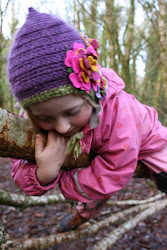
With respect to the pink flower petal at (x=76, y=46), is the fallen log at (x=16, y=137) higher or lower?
lower

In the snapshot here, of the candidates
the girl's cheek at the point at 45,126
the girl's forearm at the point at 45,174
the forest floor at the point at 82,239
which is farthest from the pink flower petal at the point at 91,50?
the forest floor at the point at 82,239

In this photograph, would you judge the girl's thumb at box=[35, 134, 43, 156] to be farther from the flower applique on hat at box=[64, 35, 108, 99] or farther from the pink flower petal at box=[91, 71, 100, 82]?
the pink flower petal at box=[91, 71, 100, 82]

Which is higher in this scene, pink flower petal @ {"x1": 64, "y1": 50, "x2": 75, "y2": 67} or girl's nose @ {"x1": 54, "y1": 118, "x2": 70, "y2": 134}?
pink flower petal @ {"x1": 64, "y1": 50, "x2": 75, "y2": 67}

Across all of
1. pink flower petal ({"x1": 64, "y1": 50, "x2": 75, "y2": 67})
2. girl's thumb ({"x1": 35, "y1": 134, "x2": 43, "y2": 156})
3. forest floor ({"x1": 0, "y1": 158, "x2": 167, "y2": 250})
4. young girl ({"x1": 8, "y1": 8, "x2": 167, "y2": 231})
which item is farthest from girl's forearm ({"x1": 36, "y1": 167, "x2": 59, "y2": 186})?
forest floor ({"x1": 0, "y1": 158, "x2": 167, "y2": 250})

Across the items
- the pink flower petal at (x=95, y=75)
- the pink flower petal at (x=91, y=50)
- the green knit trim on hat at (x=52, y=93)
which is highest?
the pink flower petal at (x=91, y=50)

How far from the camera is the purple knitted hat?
3.96 ft

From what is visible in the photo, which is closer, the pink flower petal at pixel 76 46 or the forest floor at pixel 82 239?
the pink flower petal at pixel 76 46

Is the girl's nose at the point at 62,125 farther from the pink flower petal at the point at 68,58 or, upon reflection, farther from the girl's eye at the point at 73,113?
the pink flower petal at the point at 68,58

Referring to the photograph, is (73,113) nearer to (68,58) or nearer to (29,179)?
(68,58)

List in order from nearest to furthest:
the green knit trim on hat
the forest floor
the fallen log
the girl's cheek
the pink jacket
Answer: the fallen log
the green knit trim on hat
the girl's cheek
the pink jacket
the forest floor

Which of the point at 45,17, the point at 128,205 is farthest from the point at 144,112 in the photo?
the point at 128,205

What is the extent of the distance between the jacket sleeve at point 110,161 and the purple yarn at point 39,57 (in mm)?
492

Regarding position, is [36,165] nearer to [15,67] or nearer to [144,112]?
[15,67]

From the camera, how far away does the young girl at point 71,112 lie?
123cm
